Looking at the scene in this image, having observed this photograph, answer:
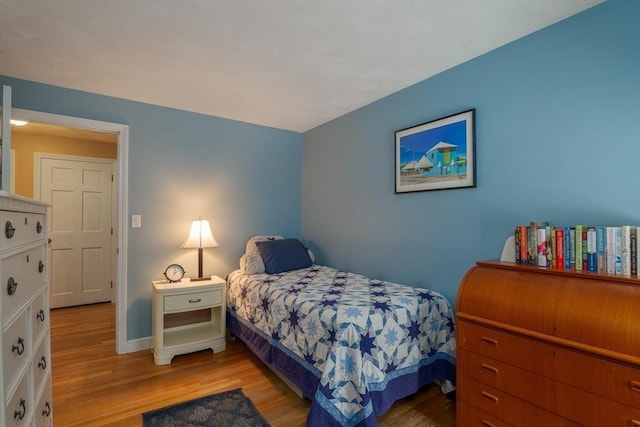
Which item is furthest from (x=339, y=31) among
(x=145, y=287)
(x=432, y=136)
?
(x=145, y=287)

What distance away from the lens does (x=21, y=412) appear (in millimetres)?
1103

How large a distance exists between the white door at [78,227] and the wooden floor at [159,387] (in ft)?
4.39

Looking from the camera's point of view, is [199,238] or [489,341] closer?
[489,341]

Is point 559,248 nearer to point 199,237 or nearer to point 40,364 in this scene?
point 40,364

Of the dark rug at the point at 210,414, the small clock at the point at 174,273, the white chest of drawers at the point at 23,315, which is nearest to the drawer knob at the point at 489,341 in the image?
the dark rug at the point at 210,414

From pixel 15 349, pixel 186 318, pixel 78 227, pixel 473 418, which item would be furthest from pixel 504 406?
pixel 78 227

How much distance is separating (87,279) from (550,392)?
16.9 feet

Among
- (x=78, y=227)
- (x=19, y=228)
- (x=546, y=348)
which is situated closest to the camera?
(x=19, y=228)

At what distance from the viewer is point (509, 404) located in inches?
58.6

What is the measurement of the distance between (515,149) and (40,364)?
2.74 m

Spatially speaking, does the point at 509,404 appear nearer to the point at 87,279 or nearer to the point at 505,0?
the point at 505,0

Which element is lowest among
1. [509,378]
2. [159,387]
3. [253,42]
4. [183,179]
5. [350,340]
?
[159,387]

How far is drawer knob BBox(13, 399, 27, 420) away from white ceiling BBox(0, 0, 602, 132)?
182cm

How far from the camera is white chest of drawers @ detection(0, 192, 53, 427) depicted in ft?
3.19
